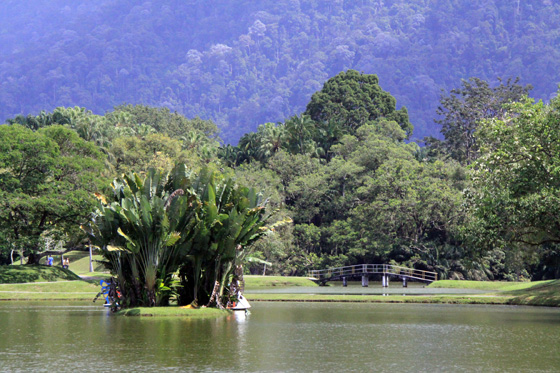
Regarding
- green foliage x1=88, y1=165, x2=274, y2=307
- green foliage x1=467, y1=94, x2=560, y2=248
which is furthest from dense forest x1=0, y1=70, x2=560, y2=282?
green foliage x1=88, y1=165, x2=274, y2=307

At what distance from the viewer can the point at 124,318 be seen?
29.9 meters

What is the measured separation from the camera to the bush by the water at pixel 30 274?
5216 cm

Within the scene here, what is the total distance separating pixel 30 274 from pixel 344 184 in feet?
139

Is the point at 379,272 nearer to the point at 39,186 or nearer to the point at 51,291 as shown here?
the point at 51,291

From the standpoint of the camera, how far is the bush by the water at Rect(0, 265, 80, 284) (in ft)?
171

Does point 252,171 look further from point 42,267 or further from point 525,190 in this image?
point 525,190

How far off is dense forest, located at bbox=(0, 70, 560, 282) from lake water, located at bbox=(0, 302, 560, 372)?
515 cm

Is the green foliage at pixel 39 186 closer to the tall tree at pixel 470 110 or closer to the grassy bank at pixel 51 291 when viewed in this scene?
the grassy bank at pixel 51 291

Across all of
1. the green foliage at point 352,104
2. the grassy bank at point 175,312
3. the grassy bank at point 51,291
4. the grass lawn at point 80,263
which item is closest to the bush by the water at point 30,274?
the grassy bank at point 51,291

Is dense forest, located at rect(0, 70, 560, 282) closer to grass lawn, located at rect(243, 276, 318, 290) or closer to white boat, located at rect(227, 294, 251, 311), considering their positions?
grass lawn, located at rect(243, 276, 318, 290)

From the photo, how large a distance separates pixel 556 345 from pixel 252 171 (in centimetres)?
6559

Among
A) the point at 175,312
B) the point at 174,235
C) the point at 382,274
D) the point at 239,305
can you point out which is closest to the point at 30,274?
the point at 239,305

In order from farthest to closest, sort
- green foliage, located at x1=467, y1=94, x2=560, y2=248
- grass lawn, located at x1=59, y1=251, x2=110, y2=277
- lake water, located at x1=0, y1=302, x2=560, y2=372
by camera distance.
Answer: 1. grass lawn, located at x1=59, y1=251, x2=110, y2=277
2. green foliage, located at x1=467, y1=94, x2=560, y2=248
3. lake water, located at x1=0, y1=302, x2=560, y2=372

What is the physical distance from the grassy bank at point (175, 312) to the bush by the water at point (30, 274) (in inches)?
953
